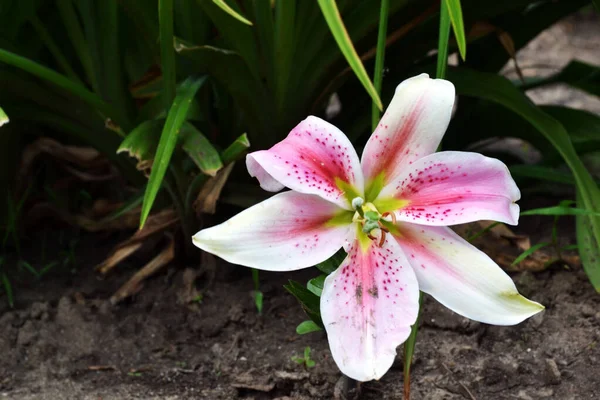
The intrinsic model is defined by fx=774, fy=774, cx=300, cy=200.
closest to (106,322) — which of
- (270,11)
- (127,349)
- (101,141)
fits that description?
(127,349)

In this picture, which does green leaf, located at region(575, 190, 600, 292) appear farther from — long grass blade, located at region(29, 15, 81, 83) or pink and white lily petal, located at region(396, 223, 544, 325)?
long grass blade, located at region(29, 15, 81, 83)

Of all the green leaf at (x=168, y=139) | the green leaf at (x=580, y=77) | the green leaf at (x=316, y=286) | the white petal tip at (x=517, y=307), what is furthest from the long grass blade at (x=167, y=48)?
the green leaf at (x=580, y=77)

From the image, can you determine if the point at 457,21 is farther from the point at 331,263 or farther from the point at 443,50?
the point at 331,263

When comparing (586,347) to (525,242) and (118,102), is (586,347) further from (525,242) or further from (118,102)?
(118,102)

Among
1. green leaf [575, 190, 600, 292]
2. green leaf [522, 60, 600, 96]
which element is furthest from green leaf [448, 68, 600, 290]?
green leaf [522, 60, 600, 96]

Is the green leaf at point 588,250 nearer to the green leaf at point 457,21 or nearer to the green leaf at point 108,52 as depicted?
the green leaf at point 457,21

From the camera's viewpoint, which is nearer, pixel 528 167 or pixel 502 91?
pixel 502 91
